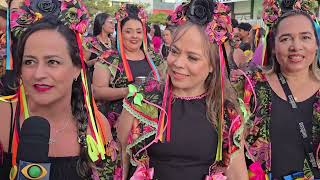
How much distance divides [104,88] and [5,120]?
2.58m

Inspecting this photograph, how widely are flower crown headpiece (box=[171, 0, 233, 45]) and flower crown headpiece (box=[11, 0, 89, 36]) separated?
0.70 meters

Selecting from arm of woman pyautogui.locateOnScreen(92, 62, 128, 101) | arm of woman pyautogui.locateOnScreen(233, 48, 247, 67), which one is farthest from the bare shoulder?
arm of woman pyautogui.locateOnScreen(233, 48, 247, 67)

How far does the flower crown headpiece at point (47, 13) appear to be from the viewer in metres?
2.26

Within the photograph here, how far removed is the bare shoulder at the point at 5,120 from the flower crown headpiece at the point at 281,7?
2.15 m

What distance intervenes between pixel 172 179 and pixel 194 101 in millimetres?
495

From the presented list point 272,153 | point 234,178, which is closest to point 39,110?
point 234,178

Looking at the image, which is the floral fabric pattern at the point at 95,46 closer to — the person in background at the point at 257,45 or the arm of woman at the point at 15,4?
the person in background at the point at 257,45

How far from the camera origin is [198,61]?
263cm

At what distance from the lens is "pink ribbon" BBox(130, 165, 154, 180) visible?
2543 millimetres

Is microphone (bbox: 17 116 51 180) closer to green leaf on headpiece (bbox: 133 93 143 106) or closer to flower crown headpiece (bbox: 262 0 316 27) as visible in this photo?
green leaf on headpiece (bbox: 133 93 143 106)

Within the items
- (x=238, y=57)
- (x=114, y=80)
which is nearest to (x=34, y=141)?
(x=114, y=80)

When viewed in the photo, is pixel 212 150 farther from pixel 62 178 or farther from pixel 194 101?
pixel 62 178

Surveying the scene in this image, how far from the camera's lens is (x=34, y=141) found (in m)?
1.53

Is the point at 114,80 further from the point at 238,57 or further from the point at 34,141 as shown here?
the point at 34,141
